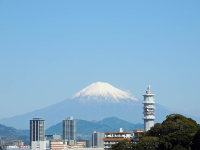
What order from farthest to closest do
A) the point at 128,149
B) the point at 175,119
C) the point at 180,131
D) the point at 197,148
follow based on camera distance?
the point at 175,119, the point at 128,149, the point at 180,131, the point at 197,148

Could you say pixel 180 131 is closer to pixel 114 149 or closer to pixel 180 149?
pixel 180 149

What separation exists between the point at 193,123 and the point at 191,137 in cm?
2242

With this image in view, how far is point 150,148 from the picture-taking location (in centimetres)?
13512

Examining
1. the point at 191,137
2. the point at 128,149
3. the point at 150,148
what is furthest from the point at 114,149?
the point at 191,137

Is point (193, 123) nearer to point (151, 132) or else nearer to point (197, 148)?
point (151, 132)

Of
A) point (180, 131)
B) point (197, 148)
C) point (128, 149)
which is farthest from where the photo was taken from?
point (128, 149)

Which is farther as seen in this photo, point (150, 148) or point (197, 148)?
point (150, 148)

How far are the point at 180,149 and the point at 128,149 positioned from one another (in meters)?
21.9

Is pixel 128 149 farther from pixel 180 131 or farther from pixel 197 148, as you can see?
pixel 197 148

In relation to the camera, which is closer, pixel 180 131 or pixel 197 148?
pixel 197 148

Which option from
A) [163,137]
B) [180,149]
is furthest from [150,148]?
[180,149]

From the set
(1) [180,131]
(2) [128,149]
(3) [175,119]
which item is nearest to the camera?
(1) [180,131]

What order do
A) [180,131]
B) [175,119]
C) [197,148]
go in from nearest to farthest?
[197,148] < [180,131] < [175,119]

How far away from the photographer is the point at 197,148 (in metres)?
122
